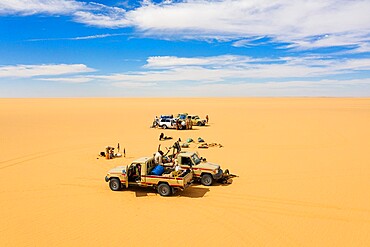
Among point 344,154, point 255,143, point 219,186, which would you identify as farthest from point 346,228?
point 255,143

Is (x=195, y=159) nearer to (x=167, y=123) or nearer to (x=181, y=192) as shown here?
(x=181, y=192)

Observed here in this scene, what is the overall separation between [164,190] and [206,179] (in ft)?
8.37

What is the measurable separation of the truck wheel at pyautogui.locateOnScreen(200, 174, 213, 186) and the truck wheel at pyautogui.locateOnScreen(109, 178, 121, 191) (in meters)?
4.00

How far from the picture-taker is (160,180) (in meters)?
14.1

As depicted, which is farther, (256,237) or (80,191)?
(80,191)

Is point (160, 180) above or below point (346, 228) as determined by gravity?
above

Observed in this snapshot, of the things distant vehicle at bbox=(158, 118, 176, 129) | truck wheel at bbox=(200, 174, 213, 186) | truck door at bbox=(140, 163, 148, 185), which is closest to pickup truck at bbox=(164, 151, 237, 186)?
truck wheel at bbox=(200, 174, 213, 186)

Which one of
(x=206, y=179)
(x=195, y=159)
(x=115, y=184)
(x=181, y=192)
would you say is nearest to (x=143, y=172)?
(x=115, y=184)

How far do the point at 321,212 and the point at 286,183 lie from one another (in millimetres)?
3693

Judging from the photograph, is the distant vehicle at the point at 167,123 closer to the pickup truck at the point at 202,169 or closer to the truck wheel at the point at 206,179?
the pickup truck at the point at 202,169

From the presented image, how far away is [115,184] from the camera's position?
1493cm

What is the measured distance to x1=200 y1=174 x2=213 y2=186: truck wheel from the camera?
15.6 metres

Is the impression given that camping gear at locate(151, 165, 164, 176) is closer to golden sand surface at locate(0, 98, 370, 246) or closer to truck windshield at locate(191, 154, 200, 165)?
golden sand surface at locate(0, 98, 370, 246)

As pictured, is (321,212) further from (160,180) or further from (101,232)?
(101,232)
